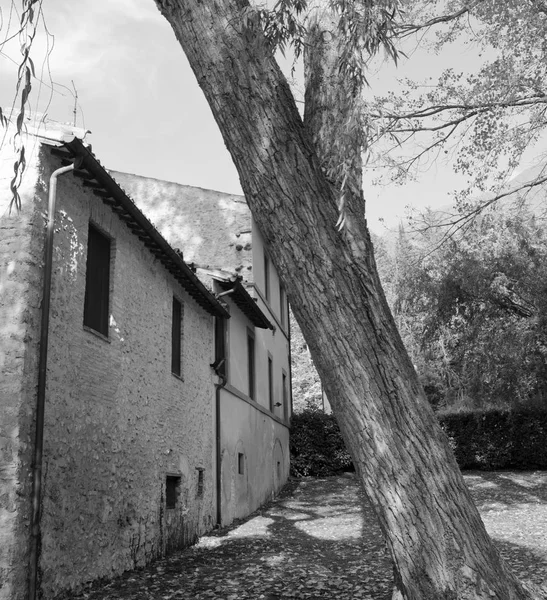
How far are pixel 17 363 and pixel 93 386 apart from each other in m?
1.41

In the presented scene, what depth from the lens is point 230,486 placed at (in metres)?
12.4

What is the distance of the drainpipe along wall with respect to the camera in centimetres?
527

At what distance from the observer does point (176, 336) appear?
1029 centimetres

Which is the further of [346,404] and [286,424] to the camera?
[286,424]

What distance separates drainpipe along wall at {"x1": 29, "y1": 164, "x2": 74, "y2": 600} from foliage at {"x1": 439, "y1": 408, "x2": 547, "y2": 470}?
17045mm

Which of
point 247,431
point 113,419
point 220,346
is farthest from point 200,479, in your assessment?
point 113,419

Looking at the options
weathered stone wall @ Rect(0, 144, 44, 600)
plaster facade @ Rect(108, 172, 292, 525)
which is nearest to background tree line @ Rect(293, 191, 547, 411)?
plaster facade @ Rect(108, 172, 292, 525)

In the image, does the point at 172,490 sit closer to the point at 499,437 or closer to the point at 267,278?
the point at 267,278

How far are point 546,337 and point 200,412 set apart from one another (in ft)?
32.8

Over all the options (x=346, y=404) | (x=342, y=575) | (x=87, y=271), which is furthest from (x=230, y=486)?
(x=346, y=404)

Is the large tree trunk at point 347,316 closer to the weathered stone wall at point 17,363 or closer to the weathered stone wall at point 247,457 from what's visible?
the weathered stone wall at point 17,363

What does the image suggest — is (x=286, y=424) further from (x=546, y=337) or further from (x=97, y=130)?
(x=97, y=130)

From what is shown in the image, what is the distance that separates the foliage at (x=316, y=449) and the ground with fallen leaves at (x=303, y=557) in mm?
5346

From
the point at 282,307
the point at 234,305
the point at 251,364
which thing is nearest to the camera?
the point at 234,305
